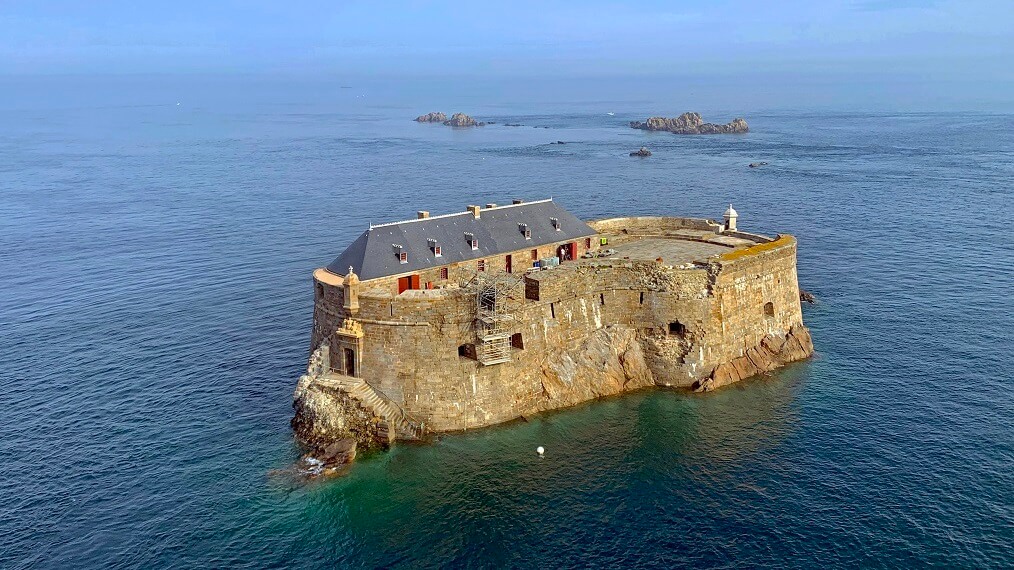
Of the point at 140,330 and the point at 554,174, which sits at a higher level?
the point at 554,174

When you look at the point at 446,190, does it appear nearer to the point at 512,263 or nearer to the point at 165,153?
the point at 512,263

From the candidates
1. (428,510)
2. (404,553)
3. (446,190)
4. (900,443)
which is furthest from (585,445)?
(446,190)

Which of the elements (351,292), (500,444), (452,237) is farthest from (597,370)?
(351,292)

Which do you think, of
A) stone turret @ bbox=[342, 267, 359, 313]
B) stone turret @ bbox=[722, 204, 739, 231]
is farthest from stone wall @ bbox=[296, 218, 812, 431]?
stone turret @ bbox=[722, 204, 739, 231]

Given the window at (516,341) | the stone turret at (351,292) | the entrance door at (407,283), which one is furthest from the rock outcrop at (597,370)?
the stone turret at (351,292)

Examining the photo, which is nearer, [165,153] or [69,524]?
[69,524]

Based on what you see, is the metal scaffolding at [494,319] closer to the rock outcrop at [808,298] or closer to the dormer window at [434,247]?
the dormer window at [434,247]

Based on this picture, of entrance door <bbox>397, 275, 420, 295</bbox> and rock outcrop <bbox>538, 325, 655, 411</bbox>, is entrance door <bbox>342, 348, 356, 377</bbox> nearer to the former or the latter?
entrance door <bbox>397, 275, 420, 295</bbox>
